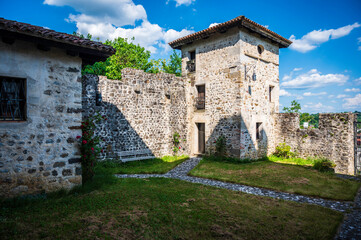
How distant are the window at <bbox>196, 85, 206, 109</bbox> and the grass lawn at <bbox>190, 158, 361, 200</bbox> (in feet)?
13.5

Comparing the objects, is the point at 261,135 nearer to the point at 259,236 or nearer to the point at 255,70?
the point at 255,70

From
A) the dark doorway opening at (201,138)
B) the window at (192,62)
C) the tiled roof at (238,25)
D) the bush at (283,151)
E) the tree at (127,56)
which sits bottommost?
the bush at (283,151)

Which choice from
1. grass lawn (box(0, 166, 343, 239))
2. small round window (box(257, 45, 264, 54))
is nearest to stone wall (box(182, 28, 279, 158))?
small round window (box(257, 45, 264, 54))

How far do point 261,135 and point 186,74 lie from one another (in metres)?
6.27

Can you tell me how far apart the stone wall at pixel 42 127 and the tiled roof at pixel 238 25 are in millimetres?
8577

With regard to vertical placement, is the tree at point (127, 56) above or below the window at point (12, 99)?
above

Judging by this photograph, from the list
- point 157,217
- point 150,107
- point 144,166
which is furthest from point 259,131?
point 157,217

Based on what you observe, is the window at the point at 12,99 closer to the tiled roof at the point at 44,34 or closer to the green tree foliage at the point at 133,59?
the tiled roof at the point at 44,34

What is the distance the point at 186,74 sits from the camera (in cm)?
1440

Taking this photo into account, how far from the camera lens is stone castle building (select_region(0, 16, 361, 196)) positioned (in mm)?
5121

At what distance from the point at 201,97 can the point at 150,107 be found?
3555 millimetres

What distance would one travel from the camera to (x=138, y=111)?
38.7 feet

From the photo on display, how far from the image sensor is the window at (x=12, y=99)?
16.5 feet

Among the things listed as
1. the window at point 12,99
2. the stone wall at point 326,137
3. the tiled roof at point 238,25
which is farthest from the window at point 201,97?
the window at point 12,99
